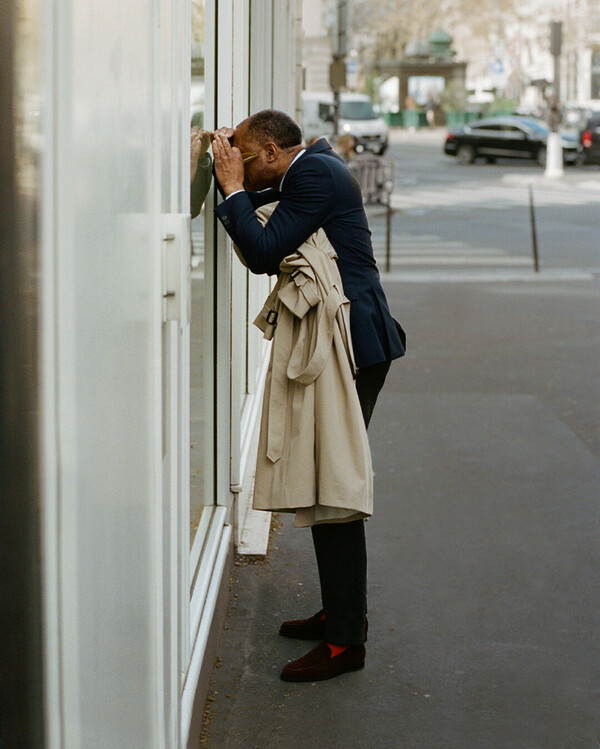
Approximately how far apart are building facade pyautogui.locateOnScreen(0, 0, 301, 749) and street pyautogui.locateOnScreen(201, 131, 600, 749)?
3.24 ft

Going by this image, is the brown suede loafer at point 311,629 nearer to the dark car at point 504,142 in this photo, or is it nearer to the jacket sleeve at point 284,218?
the jacket sleeve at point 284,218

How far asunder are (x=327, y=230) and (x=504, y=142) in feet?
123

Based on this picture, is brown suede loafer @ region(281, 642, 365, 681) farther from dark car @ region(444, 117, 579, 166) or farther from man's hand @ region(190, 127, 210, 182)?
dark car @ region(444, 117, 579, 166)

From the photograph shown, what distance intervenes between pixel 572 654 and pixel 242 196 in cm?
190

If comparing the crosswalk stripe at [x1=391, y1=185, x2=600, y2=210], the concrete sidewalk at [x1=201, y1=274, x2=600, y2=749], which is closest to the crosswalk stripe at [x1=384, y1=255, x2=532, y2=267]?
the concrete sidewalk at [x1=201, y1=274, x2=600, y2=749]

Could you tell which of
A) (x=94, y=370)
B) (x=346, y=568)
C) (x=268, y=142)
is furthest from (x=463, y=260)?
(x=94, y=370)

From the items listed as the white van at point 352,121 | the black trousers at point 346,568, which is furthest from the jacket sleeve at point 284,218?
the white van at point 352,121

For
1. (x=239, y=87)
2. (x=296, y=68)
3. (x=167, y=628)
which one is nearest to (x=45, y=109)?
(x=167, y=628)

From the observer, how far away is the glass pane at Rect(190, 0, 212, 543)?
3.57 metres

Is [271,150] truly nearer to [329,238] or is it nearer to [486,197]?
[329,238]

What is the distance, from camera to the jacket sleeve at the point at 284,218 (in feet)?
11.3

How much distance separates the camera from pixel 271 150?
3594 mm

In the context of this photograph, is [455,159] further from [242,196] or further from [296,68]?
[242,196]

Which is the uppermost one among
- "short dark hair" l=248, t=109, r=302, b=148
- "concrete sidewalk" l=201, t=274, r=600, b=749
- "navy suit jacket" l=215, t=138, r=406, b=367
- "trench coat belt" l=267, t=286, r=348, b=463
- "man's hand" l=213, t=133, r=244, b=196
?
"short dark hair" l=248, t=109, r=302, b=148
